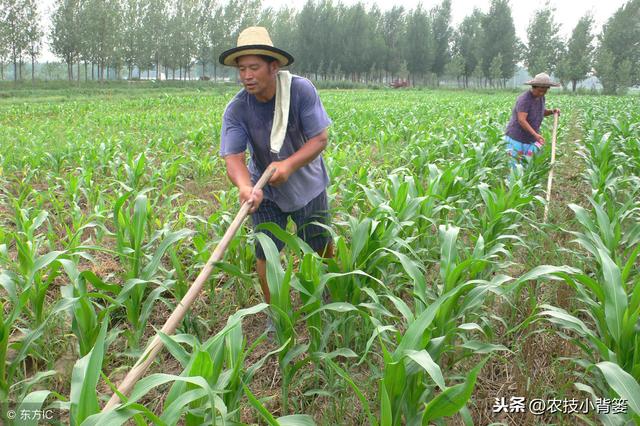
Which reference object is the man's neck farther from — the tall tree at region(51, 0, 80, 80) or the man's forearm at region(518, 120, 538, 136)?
the tall tree at region(51, 0, 80, 80)

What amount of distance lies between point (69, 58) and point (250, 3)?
87.8 feet

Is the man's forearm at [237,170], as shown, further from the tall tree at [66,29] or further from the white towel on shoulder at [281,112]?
the tall tree at [66,29]

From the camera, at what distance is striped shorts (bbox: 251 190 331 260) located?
8.65 ft

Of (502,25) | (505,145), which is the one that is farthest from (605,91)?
(505,145)

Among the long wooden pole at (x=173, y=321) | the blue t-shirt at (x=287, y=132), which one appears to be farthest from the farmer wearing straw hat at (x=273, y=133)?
the long wooden pole at (x=173, y=321)

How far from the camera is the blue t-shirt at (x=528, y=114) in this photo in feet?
16.1

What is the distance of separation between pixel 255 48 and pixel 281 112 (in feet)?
1.08

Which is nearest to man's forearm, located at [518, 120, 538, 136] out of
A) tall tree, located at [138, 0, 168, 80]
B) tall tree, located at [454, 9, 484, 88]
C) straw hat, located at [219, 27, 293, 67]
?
straw hat, located at [219, 27, 293, 67]

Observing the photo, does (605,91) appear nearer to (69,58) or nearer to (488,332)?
(69,58)

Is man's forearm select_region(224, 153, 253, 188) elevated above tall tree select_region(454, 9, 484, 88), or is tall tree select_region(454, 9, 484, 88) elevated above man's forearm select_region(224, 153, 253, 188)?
tall tree select_region(454, 9, 484, 88)

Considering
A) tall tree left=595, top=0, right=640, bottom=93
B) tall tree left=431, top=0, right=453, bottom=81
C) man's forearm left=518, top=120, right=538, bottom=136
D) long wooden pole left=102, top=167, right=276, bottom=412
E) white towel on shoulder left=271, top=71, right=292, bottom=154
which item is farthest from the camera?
tall tree left=431, top=0, right=453, bottom=81

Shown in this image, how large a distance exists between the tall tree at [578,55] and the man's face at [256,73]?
50.2 meters

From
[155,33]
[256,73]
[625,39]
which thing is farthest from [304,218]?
[625,39]

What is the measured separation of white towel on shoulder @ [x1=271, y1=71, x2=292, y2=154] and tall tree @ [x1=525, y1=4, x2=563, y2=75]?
57.5 m
